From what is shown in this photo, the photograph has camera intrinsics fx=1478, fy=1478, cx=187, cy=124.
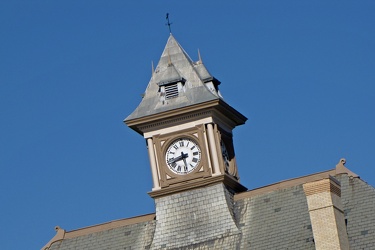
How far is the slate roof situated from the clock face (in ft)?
8.49

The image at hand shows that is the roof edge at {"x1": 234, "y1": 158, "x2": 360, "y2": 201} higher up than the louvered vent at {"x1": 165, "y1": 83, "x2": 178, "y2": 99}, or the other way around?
the louvered vent at {"x1": 165, "y1": 83, "x2": 178, "y2": 99}

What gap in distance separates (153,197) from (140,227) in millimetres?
1795

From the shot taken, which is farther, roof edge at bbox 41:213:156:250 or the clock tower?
roof edge at bbox 41:213:156:250

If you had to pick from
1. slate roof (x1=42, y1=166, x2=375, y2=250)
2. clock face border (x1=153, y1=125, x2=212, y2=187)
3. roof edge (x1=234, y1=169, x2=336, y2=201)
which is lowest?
slate roof (x1=42, y1=166, x2=375, y2=250)

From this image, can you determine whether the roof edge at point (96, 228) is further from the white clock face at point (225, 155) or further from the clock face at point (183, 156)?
the white clock face at point (225, 155)

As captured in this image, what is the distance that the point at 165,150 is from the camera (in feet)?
222

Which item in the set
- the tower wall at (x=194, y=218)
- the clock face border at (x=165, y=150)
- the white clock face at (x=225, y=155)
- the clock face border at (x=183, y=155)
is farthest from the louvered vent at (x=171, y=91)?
the tower wall at (x=194, y=218)

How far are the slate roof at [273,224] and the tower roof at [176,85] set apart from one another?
4883 mm

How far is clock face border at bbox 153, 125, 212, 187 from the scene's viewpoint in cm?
6706

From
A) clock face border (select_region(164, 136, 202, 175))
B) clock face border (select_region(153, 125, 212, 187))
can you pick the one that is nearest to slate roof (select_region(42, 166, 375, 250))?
clock face border (select_region(153, 125, 212, 187))

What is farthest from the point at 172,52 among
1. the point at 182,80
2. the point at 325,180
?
the point at 325,180

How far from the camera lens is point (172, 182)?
67.4 metres

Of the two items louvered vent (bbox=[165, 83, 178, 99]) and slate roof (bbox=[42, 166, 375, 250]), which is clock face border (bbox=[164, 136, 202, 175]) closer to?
louvered vent (bbox=[165, 83, 178, 99])

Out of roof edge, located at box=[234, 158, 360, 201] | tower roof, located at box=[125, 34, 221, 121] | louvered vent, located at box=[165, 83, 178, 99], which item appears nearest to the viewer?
roof edge, located at box=[234, 158, 360, 201]
